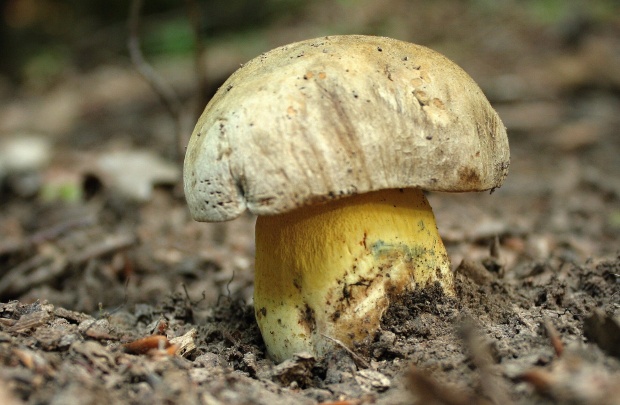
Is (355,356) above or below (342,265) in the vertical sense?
below

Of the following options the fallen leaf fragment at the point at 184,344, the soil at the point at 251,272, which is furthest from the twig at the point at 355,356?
the fallen leaf fragment at the point at 184,344

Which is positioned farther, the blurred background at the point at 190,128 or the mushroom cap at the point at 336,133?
the blurred background at the point at 190,128

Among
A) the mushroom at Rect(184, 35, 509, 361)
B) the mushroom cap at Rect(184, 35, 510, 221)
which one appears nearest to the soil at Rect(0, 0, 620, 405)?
the mushroom at Rect(184, 35, 509, 361)

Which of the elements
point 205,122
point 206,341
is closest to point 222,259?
point 206,341

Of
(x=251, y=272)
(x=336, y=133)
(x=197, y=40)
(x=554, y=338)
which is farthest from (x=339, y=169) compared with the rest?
(x=197, y=40)

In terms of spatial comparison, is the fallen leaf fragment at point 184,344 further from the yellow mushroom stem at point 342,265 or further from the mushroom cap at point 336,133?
the mushroom cap at point 336,133

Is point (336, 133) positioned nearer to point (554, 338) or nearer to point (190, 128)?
point (554, 338)

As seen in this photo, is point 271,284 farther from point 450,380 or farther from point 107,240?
point 107,240
